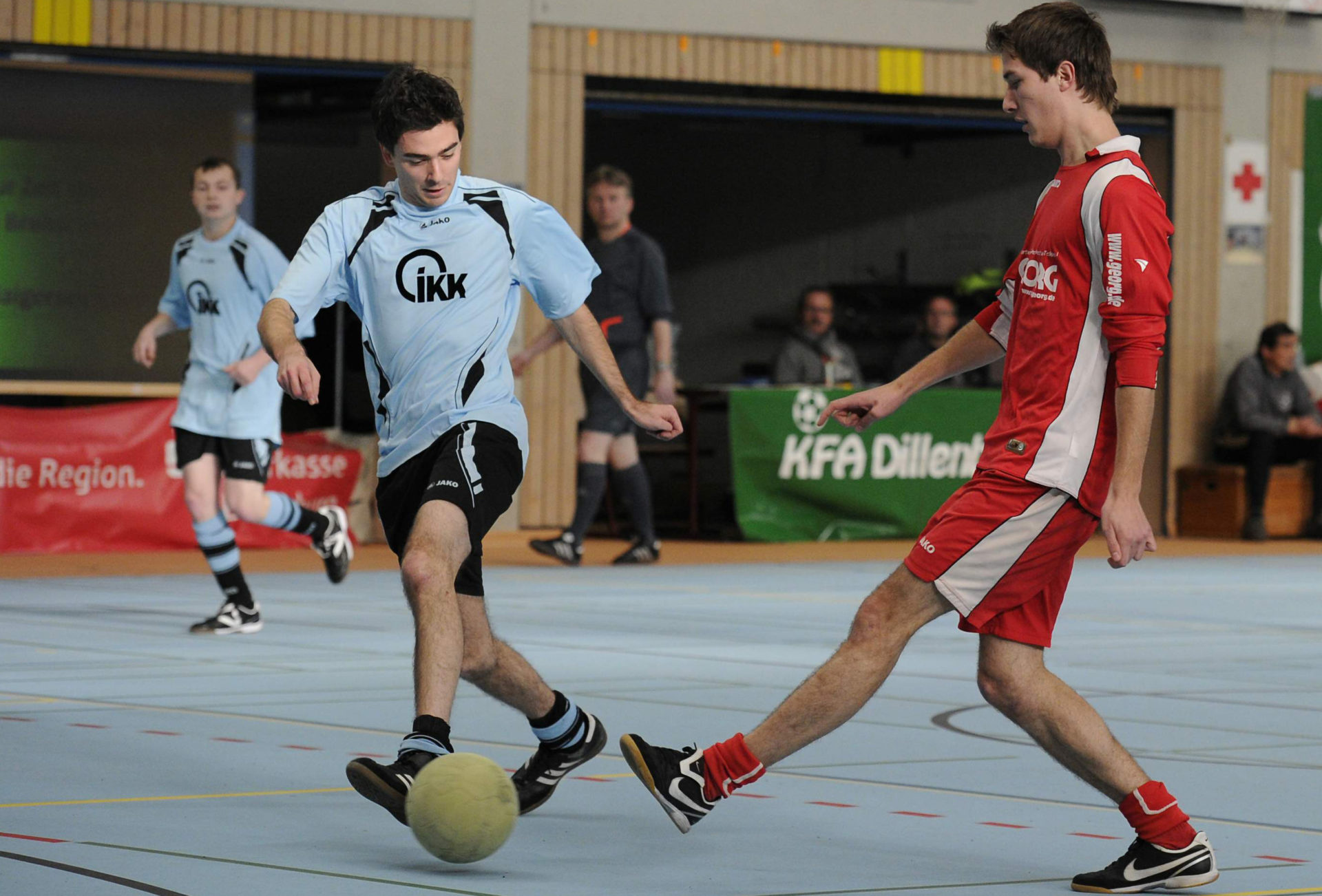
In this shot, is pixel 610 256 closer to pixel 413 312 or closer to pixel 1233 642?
pixel 1233 642

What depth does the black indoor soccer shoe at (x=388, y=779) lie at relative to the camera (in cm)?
428

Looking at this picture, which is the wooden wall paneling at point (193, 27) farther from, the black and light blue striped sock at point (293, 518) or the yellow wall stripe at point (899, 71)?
the black and light blue striped sock at point (293, 518)

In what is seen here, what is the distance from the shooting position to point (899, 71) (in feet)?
54.4

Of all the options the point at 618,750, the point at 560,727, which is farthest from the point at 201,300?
the point at 560,727

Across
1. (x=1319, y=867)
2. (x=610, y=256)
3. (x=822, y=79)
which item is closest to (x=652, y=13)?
(x=822, y=79)

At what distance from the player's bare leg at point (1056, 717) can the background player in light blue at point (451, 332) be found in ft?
3.39

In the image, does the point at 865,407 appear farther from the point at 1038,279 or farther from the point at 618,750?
the point at 618,750

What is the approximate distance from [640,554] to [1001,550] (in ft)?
30.3

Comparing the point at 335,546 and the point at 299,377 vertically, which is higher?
the point at 299,377

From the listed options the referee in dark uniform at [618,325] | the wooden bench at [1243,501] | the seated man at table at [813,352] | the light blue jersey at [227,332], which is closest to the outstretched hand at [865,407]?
the light blue jersey at [227,332]

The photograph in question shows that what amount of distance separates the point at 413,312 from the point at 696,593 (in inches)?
262

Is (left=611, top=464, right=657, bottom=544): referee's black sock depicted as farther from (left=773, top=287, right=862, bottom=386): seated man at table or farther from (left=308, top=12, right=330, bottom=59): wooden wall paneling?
(left=308, top=12, right=330, bottom=59): wooden wall paneling

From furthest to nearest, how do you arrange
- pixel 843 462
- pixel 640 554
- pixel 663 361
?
1. pixel 843 462
2. pixel 640 554
3. pixel 663 361

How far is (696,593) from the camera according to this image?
37.6 feet
